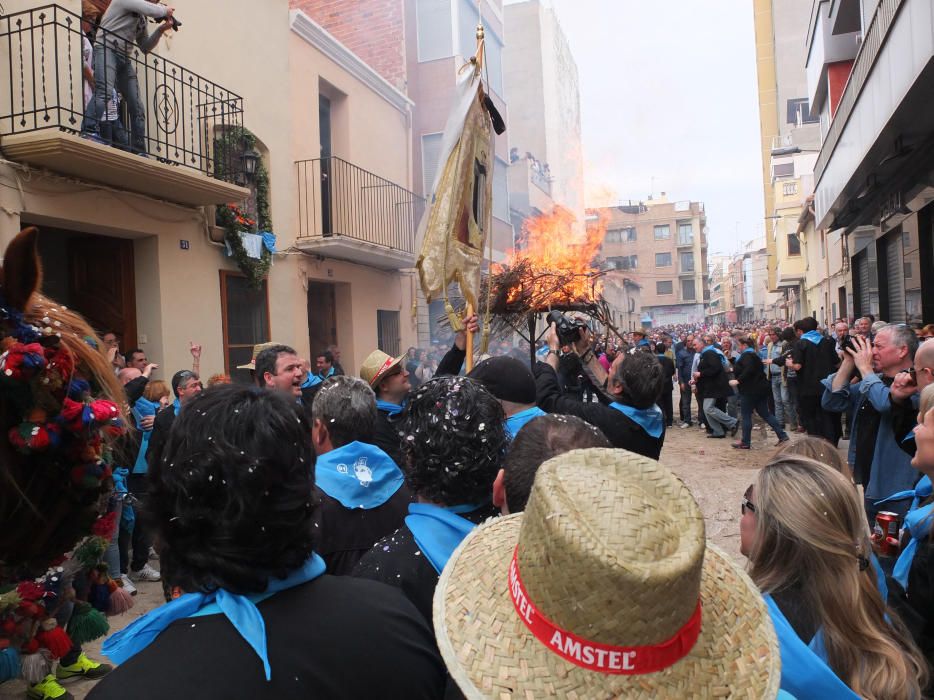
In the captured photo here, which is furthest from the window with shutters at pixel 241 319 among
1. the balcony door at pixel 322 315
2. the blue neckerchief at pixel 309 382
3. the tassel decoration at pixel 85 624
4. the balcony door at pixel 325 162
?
the tassel decoration at pixel 85 624

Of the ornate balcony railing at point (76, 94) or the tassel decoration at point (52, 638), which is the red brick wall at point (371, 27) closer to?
the ornate balcony railing at point (76, 94)

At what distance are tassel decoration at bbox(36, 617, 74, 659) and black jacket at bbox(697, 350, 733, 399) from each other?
12.1 metres

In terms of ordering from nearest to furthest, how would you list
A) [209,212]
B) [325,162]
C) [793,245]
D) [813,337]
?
[209,212]
[813,337]
[325,162]
[793,245]

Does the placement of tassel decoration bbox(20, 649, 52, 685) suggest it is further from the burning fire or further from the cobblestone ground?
the burning fire

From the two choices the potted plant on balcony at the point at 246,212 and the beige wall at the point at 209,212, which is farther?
the potted plant on balcony at the point at 246,212

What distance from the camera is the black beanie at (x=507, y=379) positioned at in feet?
12.1

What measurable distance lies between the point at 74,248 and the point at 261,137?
3356 mm

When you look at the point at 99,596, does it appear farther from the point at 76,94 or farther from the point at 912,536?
the point at 76,94

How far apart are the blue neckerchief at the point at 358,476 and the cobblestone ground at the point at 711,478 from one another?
256 cm

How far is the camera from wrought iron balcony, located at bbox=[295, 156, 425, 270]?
470 inches

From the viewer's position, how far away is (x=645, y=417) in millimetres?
3965

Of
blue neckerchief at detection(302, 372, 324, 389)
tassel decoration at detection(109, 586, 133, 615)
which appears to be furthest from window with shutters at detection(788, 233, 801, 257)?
tassel decoration at detection(109, 586, 133, 615)

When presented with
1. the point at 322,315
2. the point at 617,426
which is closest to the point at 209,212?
the point at 322,315

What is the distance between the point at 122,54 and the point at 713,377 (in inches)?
429
